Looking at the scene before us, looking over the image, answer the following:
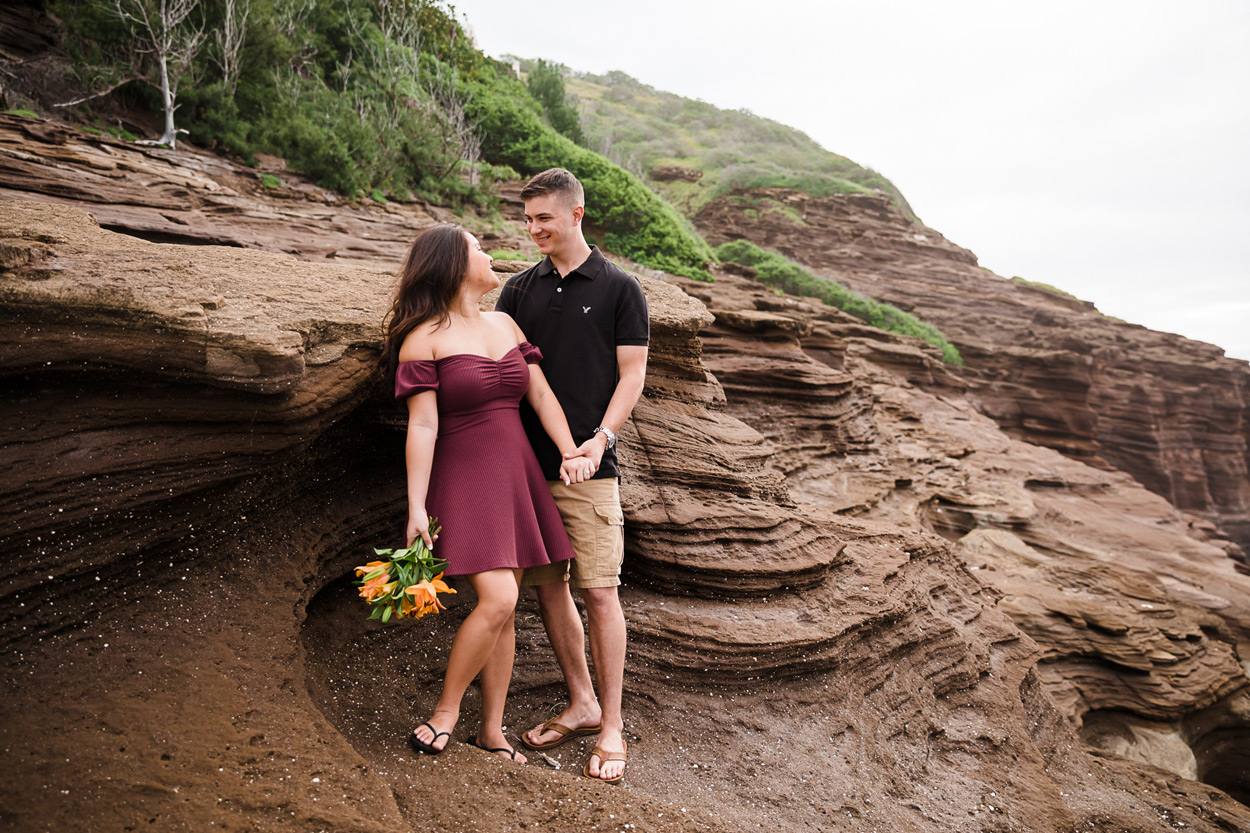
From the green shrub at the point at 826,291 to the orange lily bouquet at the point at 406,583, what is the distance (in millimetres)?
18168

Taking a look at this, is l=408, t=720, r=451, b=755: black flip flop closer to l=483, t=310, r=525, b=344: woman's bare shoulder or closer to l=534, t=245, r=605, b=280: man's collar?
l=483, t=310, r=525, b=344: woman's bare shoulder

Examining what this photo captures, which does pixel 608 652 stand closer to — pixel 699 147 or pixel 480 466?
pixel 480 466

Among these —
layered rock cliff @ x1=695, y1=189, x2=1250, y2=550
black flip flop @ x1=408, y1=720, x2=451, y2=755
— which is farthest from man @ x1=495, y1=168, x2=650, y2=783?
layered rock cliff @ x1=695, y1=189, x2=1250, y2=550

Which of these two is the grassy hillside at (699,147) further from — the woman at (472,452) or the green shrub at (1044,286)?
the woman at (472,452)

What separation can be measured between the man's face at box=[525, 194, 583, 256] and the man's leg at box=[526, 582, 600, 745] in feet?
5.57

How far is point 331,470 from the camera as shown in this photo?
13.1 feet

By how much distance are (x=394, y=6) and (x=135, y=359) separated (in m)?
17.5

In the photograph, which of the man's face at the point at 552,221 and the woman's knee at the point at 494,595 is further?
the man's face at the point at 552,221

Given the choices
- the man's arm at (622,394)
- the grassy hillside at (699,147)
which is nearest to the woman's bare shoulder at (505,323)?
the man's arm at (622,394)

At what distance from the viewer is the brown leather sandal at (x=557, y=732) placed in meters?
3.50

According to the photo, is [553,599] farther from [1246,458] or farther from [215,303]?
[1246,458]

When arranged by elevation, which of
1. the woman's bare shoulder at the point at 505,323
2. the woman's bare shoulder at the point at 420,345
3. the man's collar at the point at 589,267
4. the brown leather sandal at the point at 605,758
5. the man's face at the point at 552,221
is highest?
the man's face at the point at 552,221

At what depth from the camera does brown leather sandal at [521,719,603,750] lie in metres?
3.50

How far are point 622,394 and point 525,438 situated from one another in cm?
52
